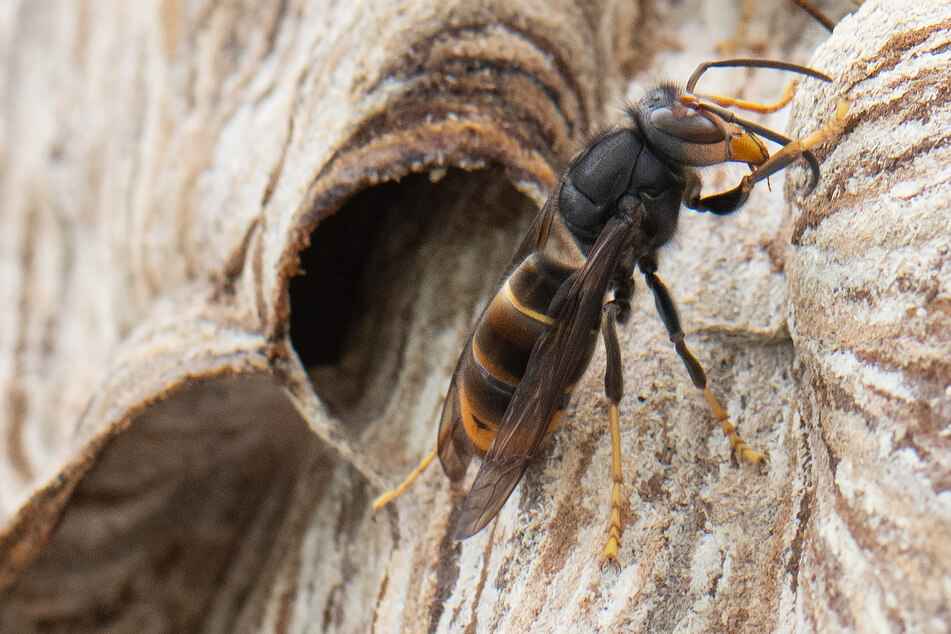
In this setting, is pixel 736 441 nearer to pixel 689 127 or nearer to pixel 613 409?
pixel 613 409

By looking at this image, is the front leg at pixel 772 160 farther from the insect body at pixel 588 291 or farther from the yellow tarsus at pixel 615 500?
the yellow tarsus at pixel 615 500

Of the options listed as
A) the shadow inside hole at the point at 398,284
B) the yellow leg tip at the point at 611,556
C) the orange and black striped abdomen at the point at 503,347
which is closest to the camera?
the yellow leg tip at the point at 611,556

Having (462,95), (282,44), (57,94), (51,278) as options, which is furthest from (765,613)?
(57,94)

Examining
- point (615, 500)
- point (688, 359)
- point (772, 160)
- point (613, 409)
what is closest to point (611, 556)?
point (615, 500)

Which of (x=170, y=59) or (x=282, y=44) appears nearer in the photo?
(x=282, y=44)

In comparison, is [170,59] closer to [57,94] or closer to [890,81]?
[57,94]

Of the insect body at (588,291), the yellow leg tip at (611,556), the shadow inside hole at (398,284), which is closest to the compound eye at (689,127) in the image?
the insect body at (588,291)
